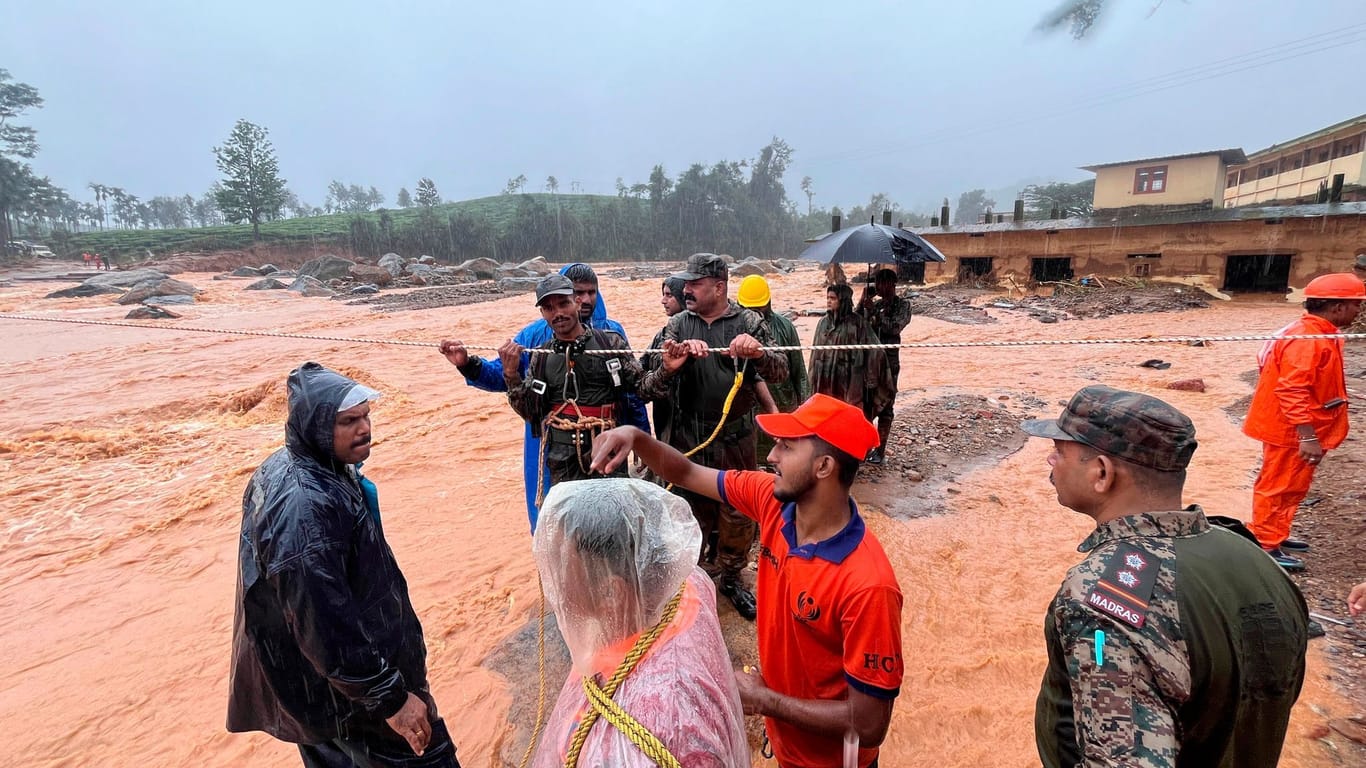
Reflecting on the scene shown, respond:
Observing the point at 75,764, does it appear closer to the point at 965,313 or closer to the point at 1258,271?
the point at 965,313

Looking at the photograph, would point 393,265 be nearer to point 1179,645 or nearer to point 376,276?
point 376,276

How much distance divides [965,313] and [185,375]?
1873cm

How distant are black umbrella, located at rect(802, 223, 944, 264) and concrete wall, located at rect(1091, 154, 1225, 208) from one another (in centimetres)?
2676

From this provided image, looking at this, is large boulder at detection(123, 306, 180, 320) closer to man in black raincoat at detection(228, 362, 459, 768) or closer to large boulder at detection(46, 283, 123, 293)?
large boulder at detection(46, 283, 123, 293)

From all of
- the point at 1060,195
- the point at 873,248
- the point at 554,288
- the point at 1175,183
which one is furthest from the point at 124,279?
the point at 1060,195

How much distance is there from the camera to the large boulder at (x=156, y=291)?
21891 millimetres

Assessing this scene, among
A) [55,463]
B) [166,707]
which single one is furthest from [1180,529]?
[55,463]

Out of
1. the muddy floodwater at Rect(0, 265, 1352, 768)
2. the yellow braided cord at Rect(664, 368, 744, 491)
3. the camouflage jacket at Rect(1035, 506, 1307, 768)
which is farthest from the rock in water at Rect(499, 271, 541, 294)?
the camouflage jacket at Rect(1035, 506, 1307, 768)

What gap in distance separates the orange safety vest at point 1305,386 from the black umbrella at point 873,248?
264 cm

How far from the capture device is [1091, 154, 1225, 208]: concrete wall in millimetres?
24750

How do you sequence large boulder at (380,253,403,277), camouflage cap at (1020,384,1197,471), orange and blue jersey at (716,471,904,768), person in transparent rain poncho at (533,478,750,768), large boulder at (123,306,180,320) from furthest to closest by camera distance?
large boulder at (380,253,403,277), large boulder at (123,306,180,320), orange and blue jersey at (716,471,904,768), camouflage cap at (1020,384,1197,471), person in transparent rain poncho at (533,478,750,768)

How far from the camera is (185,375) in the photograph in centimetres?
1151

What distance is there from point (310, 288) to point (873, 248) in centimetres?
2836

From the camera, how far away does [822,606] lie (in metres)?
1.71
